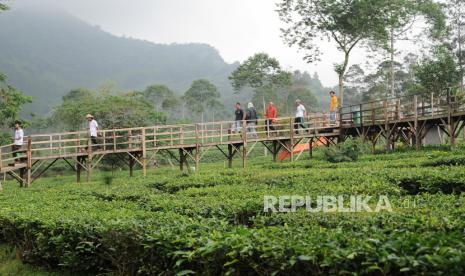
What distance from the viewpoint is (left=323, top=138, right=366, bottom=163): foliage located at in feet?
64.7

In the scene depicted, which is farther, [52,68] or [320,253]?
[52,68]

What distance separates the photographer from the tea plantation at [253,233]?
14.3ft

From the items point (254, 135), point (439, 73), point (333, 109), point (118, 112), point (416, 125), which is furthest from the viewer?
point (118, 112)

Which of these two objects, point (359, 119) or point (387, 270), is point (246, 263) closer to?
point (387, 270)

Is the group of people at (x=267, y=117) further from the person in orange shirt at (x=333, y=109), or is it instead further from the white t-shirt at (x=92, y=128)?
the white t-shirt at (x=92, y=128)

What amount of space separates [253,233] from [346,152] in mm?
15283

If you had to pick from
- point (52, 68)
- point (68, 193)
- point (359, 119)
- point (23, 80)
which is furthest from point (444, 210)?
point (52, 68)

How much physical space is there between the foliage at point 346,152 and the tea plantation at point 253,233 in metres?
7.26

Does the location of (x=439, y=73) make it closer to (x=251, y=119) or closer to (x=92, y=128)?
(x=251, y=119)

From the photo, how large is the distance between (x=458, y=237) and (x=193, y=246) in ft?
8.72

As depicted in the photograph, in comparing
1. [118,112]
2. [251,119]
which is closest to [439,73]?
[251,119]

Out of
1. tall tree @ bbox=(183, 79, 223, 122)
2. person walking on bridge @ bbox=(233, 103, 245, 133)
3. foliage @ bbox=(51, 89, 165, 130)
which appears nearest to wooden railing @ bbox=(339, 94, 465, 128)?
person walking on bridge @ bbox=(233, 103, 245, 133)

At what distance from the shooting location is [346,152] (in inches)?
786

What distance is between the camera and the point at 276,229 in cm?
568
